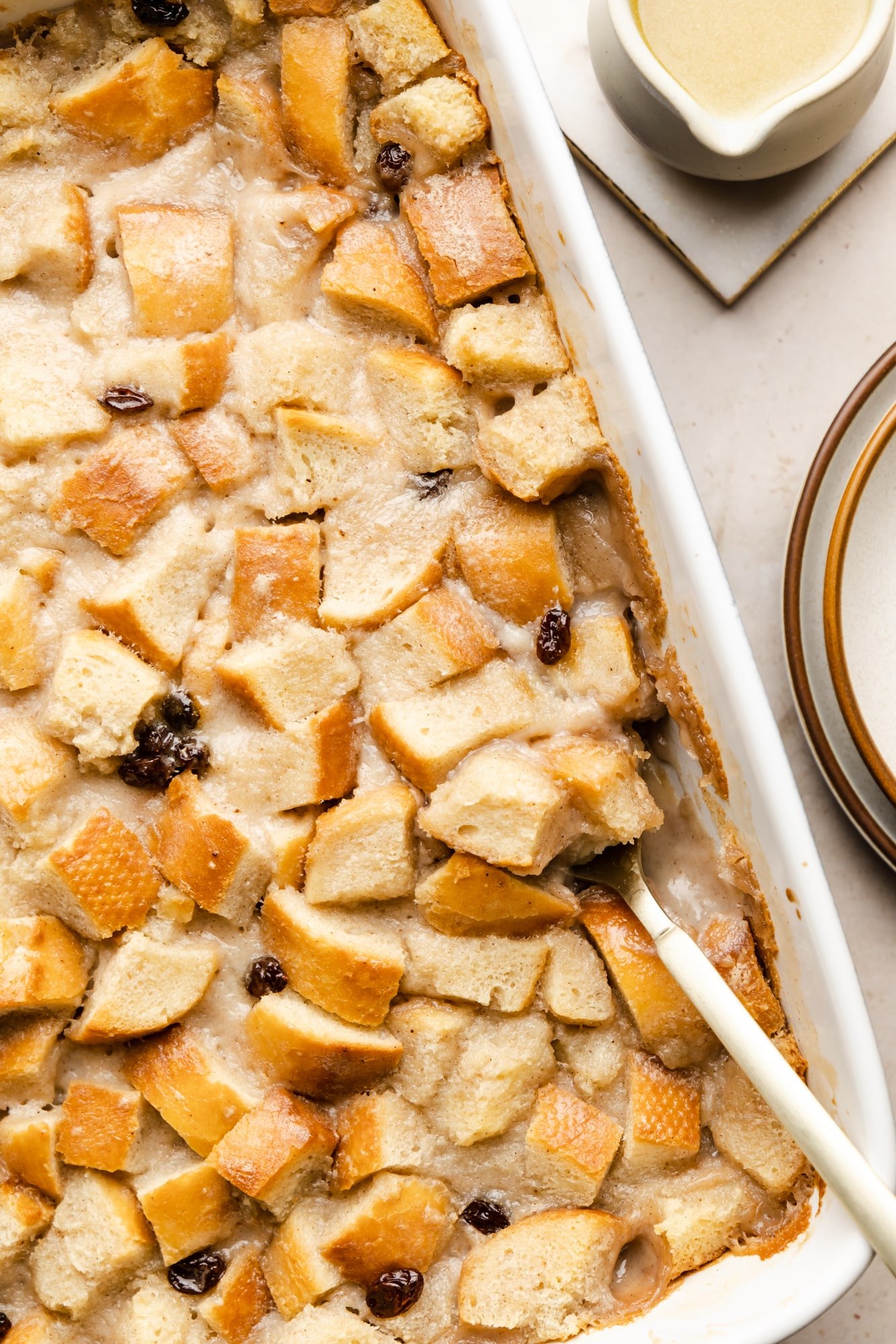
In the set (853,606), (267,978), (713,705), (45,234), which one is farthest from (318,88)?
(267,978)

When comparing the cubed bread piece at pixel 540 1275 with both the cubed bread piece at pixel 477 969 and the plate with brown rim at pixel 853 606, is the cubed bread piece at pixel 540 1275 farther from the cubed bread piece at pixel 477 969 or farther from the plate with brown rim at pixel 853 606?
the plate with brown rim at pixel 853 606

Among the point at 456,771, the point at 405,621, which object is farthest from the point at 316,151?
the point at 456,771

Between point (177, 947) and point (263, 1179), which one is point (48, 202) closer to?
point (177, 947)

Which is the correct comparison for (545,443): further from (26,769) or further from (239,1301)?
(239,1301)

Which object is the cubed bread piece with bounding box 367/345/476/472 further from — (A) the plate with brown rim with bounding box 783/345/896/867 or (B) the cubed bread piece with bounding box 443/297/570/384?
(A) the plate with brown rim with bounding box 783/345/896/867

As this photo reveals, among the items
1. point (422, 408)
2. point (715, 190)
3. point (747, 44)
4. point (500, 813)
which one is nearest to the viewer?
point (500, 813)

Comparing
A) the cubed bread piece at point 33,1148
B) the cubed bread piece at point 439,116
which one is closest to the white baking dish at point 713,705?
the cubed bread piece at point 439,116

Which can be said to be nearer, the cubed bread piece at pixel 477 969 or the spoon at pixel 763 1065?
the spoon at pixel 763 1065
